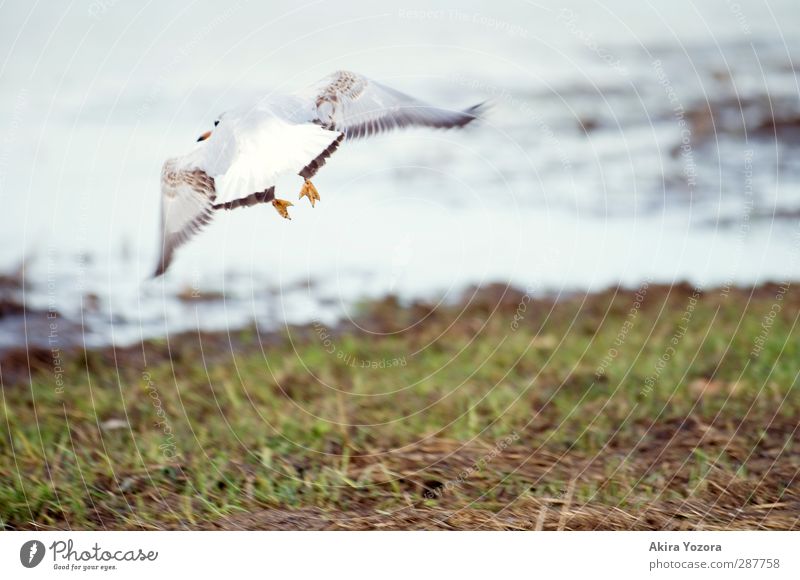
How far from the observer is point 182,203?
2219 mm

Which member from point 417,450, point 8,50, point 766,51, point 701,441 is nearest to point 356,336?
point 417,450

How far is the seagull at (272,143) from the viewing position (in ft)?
6.82

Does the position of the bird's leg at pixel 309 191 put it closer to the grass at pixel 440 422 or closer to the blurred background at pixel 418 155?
the blurred background at pixel 418 155

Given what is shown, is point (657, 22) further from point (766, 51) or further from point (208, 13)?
point (208, 13)

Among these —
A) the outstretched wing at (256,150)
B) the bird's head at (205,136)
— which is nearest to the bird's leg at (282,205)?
the outstretched wing at (256,150)

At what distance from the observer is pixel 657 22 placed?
2639 mm

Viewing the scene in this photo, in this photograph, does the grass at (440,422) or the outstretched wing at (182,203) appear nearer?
the grass at (440,422)

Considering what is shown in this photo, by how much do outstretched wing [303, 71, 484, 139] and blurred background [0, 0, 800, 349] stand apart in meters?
0.07

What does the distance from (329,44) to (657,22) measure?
3.09ft

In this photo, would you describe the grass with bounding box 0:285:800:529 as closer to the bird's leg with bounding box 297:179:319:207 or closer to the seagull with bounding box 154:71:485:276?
the seagull with bounding box 154:71:485:276

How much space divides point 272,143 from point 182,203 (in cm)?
30

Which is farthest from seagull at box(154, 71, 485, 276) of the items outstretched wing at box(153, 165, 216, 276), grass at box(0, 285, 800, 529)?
grass at box(0, 285, 800, 529)

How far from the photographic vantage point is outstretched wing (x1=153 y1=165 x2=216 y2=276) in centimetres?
218
